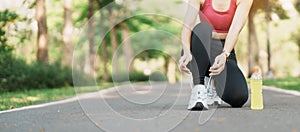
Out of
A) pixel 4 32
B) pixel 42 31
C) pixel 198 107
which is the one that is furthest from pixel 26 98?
pixel 42 31

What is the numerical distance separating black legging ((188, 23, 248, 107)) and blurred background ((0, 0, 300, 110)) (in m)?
0.32

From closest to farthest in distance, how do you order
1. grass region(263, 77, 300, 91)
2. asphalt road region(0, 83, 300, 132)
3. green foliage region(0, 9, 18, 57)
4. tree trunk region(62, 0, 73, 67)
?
asphalt road region(0, 83, 300, 132) → grass region(263, 77, 300, 91) → green foliage region(0, 9, 18, 57) → tree trunk region(62, 0, 73, 67)

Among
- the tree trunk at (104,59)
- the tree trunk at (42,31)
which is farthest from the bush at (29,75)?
the tree trunk at (104,59)

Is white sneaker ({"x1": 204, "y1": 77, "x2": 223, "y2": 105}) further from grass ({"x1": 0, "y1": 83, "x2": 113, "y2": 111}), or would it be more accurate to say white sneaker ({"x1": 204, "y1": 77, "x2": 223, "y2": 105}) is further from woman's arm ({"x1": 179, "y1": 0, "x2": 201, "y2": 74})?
grass ({"x1": 0, "y1": 83, "x2": 113, "y2": 111})

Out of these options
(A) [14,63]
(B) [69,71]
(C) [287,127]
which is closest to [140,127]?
(C) [287,127]

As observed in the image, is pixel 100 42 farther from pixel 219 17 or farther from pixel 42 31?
pixel 42 31

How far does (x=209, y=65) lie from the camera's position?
8.66 m

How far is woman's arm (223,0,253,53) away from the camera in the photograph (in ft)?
27.7

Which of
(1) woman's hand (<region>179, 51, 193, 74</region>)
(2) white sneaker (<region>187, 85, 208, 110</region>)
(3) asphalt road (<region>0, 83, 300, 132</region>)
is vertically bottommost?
(3) asphalt road (<region>0, 83, 300, 132</region>)

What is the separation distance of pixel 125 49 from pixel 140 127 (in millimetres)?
35069

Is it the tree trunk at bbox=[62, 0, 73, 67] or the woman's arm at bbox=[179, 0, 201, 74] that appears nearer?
the woman's arm at bbox=[179, 0, 201, 74]

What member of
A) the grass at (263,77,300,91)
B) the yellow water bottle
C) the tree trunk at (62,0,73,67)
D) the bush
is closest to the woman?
the yellow water bottle

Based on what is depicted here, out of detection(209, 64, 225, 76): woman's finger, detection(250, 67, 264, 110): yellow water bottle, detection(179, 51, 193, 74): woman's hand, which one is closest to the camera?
detection(209, 64, 225, 76): woman's finger

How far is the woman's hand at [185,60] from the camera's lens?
805 cm
